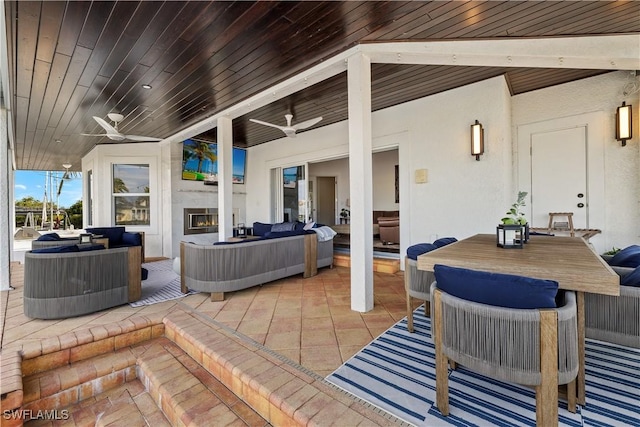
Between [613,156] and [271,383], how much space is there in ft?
15.6

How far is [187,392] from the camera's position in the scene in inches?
72.3

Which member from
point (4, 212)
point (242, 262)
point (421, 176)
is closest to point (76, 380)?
point (242, 262)

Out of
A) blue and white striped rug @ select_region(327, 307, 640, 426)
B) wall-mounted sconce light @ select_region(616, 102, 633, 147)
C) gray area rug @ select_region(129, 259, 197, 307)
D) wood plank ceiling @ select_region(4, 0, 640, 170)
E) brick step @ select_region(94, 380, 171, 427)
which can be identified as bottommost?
brick step @ select_region(94, 380, 171, 427)

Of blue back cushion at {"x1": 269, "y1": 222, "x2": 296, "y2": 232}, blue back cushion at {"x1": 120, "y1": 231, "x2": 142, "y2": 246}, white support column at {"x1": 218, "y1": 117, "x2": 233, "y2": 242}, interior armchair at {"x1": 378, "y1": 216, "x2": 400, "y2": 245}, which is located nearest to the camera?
blue back cushion at {"x1": 120, "y1": 231, "x2": 142, "y2": 246}

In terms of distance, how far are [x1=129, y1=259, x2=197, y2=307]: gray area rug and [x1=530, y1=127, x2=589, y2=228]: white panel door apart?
5019mm

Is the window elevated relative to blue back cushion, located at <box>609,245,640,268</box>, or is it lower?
elevated

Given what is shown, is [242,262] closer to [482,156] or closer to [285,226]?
[285,226]

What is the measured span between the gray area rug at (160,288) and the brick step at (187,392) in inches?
39.2

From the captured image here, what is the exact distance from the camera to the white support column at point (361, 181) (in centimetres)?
285

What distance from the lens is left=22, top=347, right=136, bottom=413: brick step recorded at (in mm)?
1904

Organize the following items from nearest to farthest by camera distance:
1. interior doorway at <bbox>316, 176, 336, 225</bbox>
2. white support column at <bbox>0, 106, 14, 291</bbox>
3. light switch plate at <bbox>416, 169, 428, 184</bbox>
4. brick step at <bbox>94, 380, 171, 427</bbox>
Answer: brick step at <bbox>94, 380, 171, 427</bbox>
white support column at <bbox>0, 106, 14, 291</bbox>
light switch plate at <bbox>416, 169, 428, 184</bbox>
interior doorway at <bbox>316, 176, 336, 225</bbox>

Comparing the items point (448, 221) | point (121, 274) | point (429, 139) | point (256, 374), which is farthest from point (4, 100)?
point (448, 221)

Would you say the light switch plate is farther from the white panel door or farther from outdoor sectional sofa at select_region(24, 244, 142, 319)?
outdoor sectional sofa at select_region(24, 244, 142, 319)

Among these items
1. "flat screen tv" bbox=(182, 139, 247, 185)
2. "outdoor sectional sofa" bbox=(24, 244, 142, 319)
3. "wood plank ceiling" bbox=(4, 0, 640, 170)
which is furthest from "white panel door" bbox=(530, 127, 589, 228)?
"flat screen tv" bbox=(182, 139, 247, 185)
